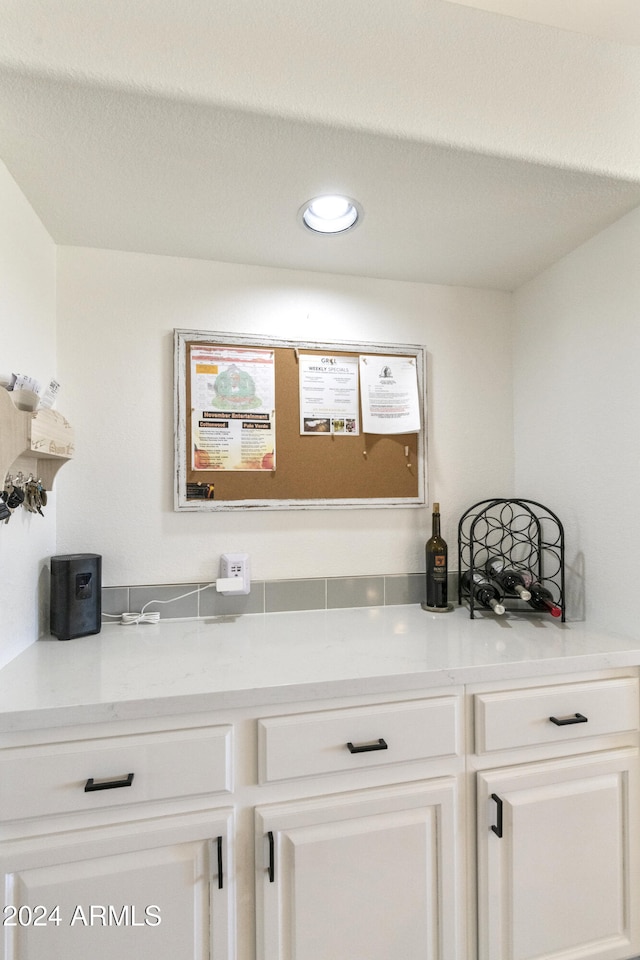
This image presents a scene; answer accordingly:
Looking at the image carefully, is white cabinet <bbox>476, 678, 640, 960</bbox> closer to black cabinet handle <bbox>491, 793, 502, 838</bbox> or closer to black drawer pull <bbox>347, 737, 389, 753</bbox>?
black cabinet handle <bbox>491, 793, 502, 838</bbox>

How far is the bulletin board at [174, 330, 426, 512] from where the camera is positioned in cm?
162

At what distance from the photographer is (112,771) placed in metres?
0.96

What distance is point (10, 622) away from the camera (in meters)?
1.21

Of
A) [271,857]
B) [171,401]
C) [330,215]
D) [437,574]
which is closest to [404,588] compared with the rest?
[437,574]

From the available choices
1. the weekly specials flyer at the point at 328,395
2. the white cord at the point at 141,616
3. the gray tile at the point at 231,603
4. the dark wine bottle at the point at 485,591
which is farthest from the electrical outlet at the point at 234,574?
the dark wine bottle at the point at 485,591

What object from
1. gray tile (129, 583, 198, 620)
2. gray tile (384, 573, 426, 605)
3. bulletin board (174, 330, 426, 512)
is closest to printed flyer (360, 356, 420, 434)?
bulletin board (174, 330, 426, 512)

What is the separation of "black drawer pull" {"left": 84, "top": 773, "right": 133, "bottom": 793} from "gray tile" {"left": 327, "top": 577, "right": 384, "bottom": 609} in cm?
88

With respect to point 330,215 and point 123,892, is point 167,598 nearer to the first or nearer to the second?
point 123,892

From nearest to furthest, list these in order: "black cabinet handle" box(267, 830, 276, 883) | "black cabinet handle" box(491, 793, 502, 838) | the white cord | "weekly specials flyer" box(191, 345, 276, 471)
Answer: "black cabinet handle" box(267, 830, 276, 883)
"black cabinet handle" box(491, 793, 502, 838)
the white cord
"weekly specials flyer" box(191, 345, 276, 471)

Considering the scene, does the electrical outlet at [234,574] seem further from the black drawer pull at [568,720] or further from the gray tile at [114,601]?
the black drawer pull at [568,720]

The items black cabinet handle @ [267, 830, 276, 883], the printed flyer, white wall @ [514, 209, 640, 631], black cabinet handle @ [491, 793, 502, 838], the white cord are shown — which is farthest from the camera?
the printed flyer

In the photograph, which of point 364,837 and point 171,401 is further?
point 171,401

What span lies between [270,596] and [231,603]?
0.13m

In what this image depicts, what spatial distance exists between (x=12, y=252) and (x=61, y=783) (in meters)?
1.25
